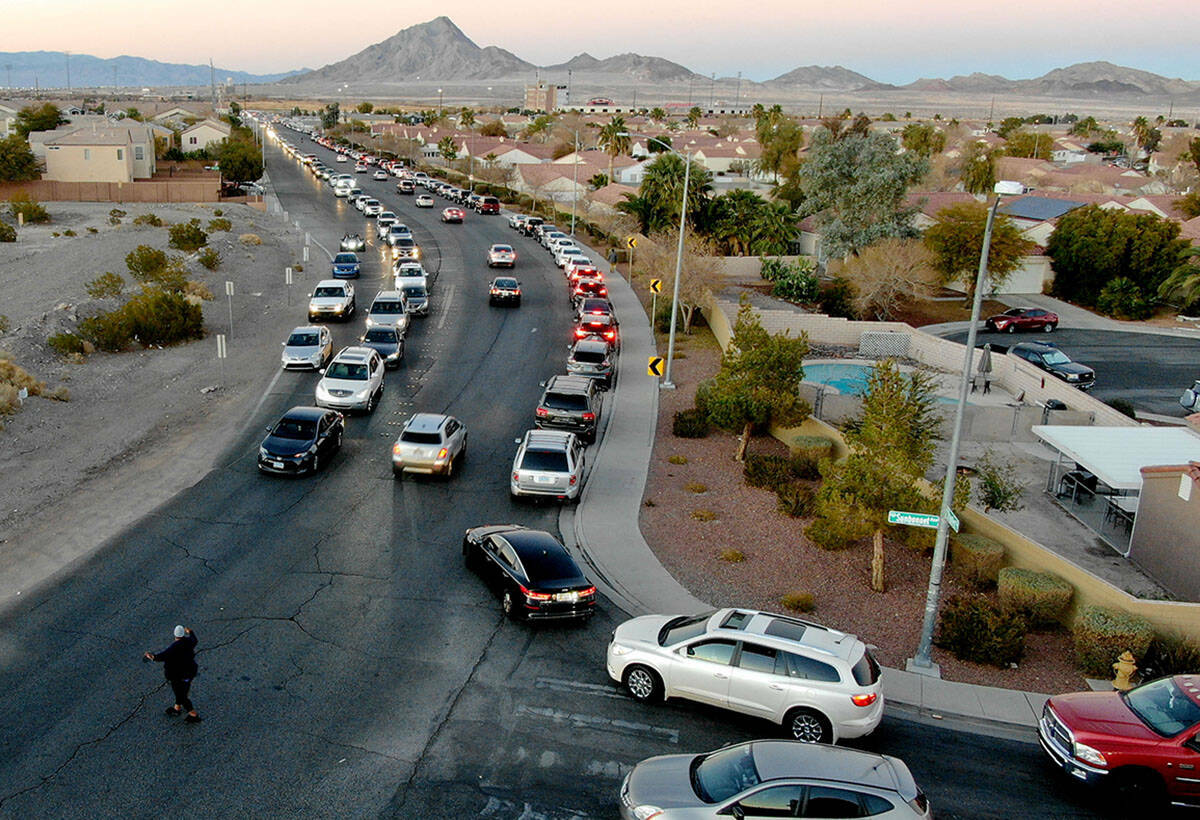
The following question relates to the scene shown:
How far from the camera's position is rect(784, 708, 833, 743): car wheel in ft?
42.0

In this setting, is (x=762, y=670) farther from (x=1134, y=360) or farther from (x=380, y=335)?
(x=1134, y=360)

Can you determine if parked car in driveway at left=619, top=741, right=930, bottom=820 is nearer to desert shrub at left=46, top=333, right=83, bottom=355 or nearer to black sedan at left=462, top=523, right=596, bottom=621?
black sedan at left=462, top=523, right=596, bottom=621

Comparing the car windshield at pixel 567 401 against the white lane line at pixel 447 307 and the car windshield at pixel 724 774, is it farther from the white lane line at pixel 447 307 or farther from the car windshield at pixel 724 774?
the car windshield at pixel 724 774

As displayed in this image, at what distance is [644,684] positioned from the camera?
45.3 feet

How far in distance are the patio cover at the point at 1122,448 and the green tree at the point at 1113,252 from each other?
103ft

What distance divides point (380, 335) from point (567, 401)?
10288 mm

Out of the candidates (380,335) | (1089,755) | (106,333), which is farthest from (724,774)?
(106,333)

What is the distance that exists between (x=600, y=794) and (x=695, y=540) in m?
9.08

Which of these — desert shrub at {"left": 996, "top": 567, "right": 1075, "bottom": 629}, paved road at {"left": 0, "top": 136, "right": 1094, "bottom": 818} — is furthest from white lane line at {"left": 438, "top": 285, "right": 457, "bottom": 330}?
desert shrub at {"left": 996, "top": 567, "right": 1075, "bottom": 629}

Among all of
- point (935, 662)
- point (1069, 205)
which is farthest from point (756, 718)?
point (1069, 205)

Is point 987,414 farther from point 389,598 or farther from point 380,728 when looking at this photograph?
point 380,728

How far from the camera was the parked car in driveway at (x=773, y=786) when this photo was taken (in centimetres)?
960

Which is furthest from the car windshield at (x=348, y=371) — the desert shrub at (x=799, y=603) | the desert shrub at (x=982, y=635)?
the desert shrub at (x=982, y=635)

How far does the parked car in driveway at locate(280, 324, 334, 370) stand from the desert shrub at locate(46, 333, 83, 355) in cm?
650
